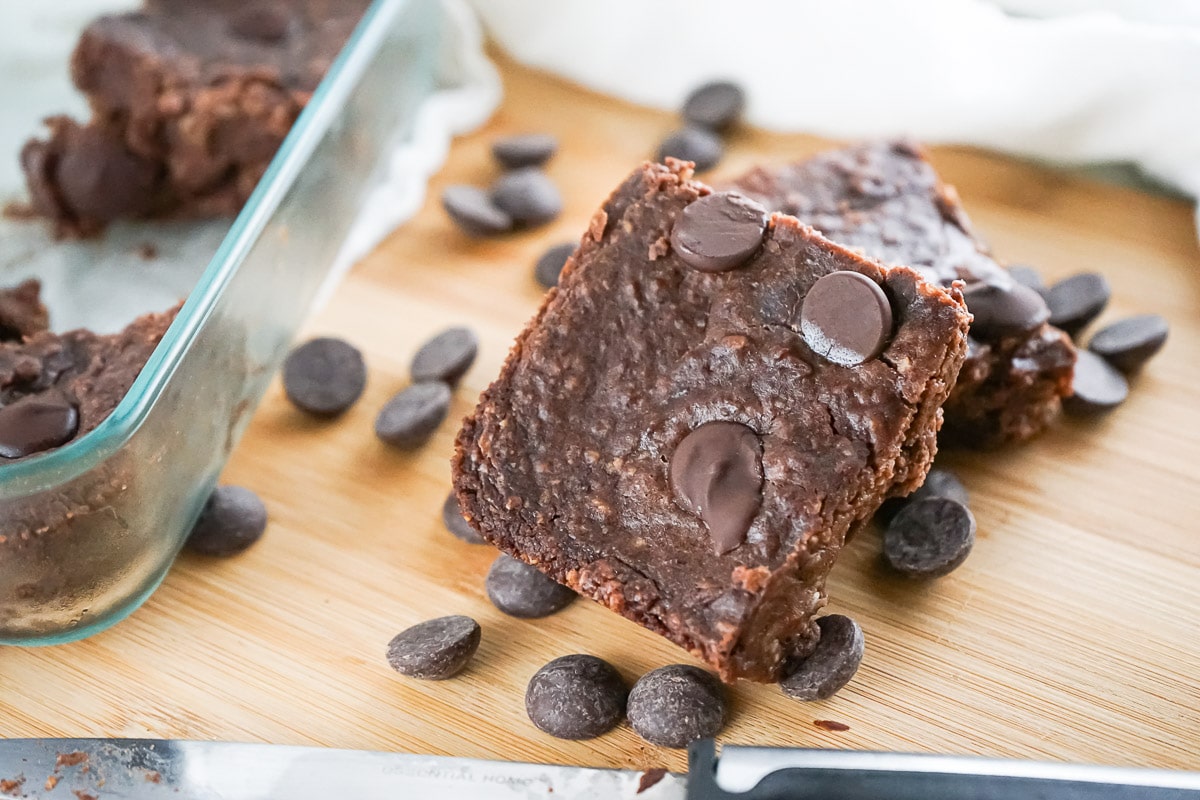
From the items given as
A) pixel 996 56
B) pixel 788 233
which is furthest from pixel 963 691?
pixel 996 56

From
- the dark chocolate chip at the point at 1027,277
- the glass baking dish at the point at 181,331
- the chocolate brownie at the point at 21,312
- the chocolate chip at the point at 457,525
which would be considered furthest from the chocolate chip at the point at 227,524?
the dark chocolate chip at the point at 1027,277

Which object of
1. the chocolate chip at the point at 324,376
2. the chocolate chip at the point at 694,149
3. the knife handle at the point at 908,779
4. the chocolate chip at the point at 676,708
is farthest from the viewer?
the chocolate chip at the point at 694,149

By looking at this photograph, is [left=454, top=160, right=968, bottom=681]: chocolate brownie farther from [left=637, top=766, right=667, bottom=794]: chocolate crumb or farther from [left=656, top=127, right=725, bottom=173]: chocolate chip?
[left=656, top=127, right=725, bottom=173]: chocolate chip

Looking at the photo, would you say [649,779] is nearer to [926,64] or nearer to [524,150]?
[524,150]

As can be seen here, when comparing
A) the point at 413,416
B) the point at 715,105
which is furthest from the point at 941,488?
the point at 715,105

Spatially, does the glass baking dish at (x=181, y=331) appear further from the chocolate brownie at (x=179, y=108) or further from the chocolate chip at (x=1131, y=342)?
the chocolate chip at (x=1131, y=342)

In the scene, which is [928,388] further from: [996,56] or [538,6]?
[538,6]
